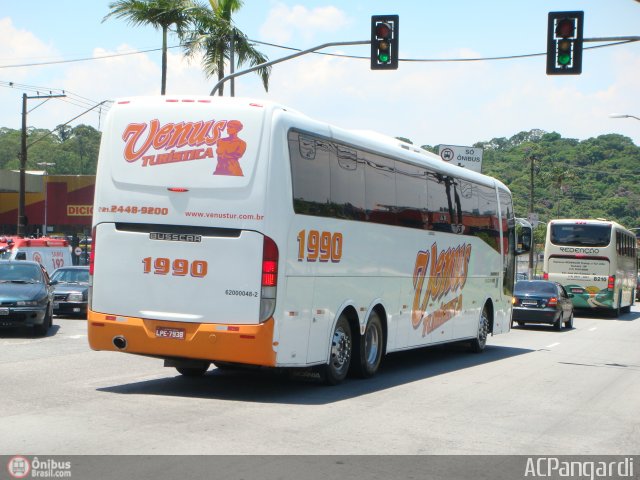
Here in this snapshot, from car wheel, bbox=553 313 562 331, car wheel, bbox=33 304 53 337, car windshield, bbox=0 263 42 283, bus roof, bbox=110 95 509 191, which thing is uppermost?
bus roof, bbox=110 95 509 191

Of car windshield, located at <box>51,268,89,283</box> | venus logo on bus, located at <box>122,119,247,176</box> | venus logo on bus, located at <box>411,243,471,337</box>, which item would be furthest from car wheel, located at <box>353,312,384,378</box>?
car windshield, located at <box>51,268,89,283</box>

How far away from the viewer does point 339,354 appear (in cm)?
1373

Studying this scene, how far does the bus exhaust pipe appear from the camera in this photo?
40.1ft

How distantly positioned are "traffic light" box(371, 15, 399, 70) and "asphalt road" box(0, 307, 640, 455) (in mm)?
Answer: 6077

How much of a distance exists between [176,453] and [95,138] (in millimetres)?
149751

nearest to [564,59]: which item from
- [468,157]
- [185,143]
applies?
[185,143]

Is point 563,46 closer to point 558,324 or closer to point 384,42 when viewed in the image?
point 384,42

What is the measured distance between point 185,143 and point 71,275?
17.9 metres

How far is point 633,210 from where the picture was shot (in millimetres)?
114188

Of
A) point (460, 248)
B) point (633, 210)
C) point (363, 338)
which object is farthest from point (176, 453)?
point (633, 210)

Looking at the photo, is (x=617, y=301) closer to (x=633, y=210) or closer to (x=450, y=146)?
(x=450, y=146)

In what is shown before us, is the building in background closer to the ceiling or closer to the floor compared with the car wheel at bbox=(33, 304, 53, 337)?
closer to the ceiling
